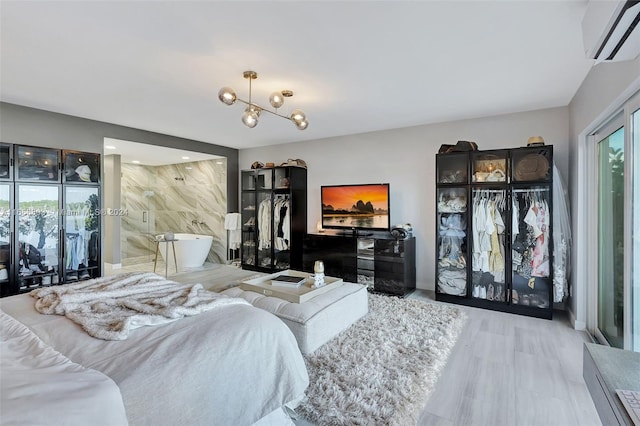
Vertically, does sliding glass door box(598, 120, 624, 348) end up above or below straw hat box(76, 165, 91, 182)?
below

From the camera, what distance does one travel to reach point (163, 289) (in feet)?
7.24

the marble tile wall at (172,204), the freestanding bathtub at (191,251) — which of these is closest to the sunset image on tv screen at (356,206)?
the marble tile wall at (172,204)

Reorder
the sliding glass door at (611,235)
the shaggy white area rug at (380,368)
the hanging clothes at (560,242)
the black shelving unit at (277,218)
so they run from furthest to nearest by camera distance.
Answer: the black shelving unit at (277,218), the hanging clothes at (560,242), the sliding glass door at (611,235), the shaggy white area rug at (380,368)

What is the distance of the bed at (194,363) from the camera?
1146mm

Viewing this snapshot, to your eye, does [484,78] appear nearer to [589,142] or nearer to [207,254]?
[589,142]

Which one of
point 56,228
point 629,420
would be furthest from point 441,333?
point 56,228

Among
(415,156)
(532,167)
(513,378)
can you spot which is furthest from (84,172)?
(532,167)

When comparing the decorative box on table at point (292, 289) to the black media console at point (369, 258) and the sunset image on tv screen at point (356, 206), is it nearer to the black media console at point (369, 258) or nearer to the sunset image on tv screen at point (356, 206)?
the black media console at point (369, 258)

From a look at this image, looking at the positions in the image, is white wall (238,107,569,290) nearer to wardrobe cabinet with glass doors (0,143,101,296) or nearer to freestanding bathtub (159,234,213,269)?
freestanding bathtub (159,234,213,269)

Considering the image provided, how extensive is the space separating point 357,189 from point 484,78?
238 centimetres

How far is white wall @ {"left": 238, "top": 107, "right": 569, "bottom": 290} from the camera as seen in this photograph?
3.79m

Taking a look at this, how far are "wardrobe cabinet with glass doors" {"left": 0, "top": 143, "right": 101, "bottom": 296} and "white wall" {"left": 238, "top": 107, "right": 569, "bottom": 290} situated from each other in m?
3.24

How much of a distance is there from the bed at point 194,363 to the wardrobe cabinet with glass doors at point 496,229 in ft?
9.35

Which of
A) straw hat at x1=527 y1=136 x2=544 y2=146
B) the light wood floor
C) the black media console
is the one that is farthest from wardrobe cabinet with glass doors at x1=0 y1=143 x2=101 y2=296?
straw hat at x1=527 y1=136 x2=544 y2=146
